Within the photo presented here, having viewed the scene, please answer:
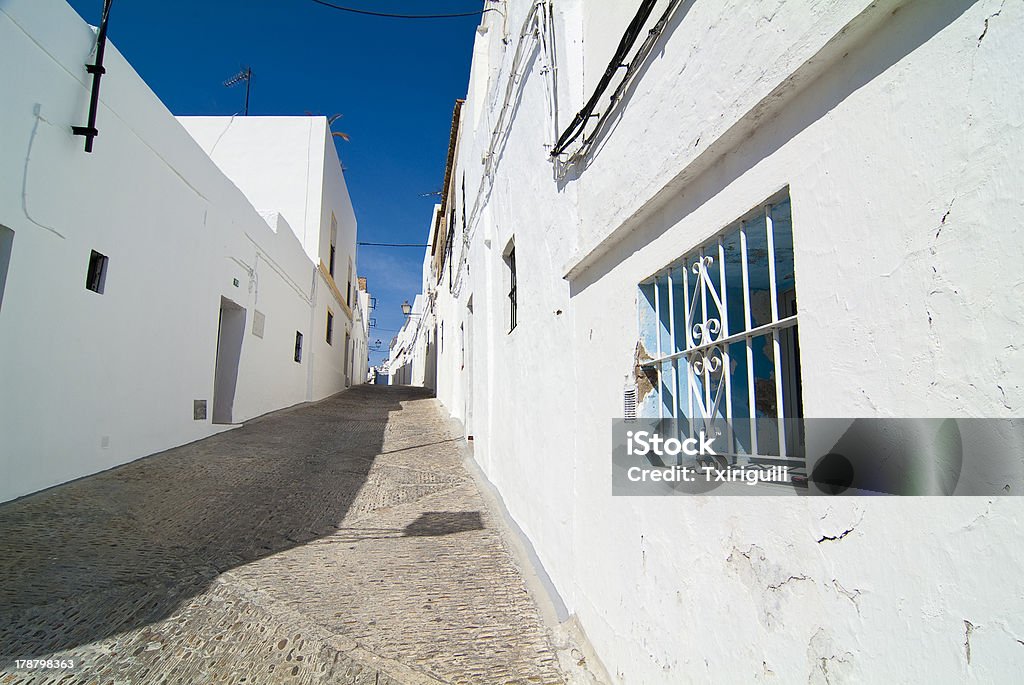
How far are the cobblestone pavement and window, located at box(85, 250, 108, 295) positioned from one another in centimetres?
162

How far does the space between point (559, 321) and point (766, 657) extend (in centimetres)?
227

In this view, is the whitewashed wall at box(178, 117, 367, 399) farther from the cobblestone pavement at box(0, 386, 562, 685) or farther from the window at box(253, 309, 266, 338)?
the cobblestone pavement at box(0, 386, 562, 685)

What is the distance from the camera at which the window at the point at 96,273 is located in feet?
16.2

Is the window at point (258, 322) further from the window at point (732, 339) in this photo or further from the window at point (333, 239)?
the window at point (732, 339)

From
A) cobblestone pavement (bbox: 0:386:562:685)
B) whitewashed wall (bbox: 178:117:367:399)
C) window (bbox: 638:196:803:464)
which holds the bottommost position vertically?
cobblestone pavement (bbox: 0:386:562:685)

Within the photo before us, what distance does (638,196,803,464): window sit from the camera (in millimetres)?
1693

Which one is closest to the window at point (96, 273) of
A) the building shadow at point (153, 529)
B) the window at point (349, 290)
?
the building shadow at point (153, 529)

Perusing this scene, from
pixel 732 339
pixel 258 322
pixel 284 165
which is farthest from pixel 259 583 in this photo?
pixel 284 165

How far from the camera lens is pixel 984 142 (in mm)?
1030

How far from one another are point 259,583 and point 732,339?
302 centimetres

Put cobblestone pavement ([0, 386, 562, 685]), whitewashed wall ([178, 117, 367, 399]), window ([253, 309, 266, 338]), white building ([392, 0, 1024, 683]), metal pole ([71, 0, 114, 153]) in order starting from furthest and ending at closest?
whitewashed wall ([178, 117, 367, 399]) < window ([253, 309, 266, 338]) < metal pole ([71, 0, 114, 153]) < cobblestone pavement ([0, 386, 562, 685]) < white building ([392, 0, 1024, 683])

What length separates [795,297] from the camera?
73.0 inches

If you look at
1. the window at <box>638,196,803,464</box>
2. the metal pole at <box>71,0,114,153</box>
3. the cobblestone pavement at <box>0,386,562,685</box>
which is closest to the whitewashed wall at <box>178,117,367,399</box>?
the metal pole at <box>71,0,114,153</box>

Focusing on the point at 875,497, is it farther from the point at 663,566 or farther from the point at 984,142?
the point at 663,566
